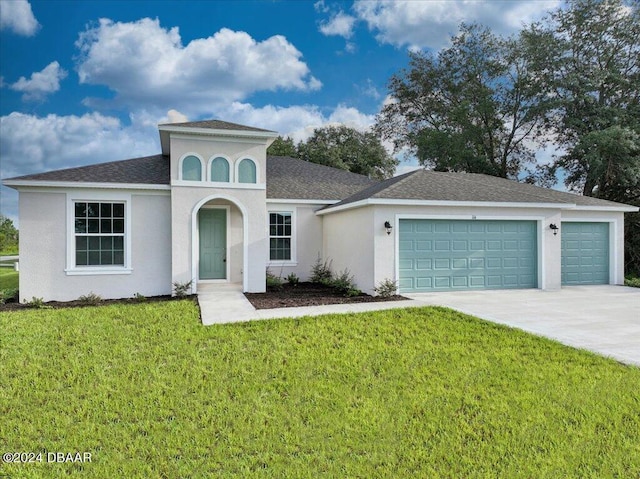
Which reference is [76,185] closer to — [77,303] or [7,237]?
[77,303]

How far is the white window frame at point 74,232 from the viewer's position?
1170 centimetres

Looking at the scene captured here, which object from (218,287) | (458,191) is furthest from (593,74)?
(218,287)

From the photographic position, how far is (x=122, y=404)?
4.89 m

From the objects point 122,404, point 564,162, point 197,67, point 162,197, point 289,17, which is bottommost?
point 122,404

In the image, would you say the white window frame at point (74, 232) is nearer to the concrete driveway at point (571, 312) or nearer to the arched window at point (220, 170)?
the arched window at point (220, 170)

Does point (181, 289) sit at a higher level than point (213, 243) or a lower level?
lower

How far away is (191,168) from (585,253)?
1396 cm

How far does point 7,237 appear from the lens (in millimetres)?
45625

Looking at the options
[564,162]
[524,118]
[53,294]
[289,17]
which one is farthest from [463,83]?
[53,294]

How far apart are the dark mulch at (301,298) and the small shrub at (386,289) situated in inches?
8.4

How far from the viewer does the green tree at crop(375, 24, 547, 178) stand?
25953mm

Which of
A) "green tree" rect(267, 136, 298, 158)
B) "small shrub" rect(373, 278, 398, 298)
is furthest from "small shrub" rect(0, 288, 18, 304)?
"green tree" rect(267, 136, 298, 158)

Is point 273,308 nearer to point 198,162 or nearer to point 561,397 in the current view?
point 198,162

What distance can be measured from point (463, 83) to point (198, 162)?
22.7m
